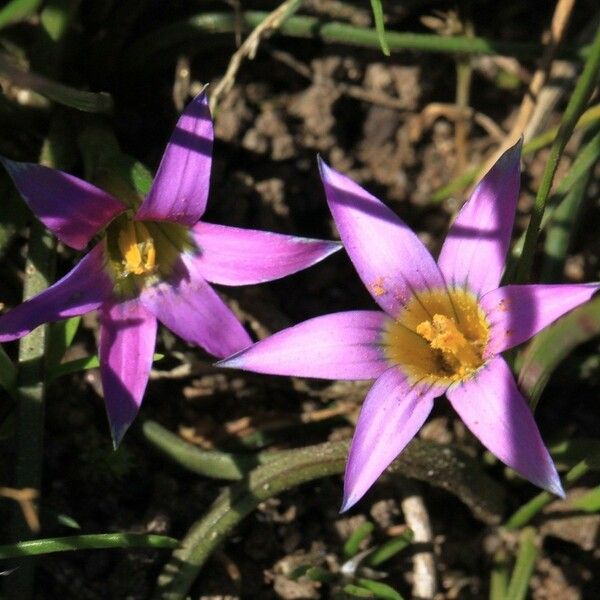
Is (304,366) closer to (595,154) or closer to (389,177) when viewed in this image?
(595,154)

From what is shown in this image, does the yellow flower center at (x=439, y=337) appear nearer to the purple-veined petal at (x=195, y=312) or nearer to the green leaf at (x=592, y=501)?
the purple-veined petal at (x=195, y=312)

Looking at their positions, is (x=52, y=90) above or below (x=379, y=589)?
above

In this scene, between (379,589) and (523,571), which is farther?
(523,571)

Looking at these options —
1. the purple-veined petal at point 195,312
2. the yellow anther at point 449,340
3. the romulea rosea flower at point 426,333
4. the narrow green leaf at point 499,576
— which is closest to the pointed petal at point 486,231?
the romulea rosea flower at point 426,333

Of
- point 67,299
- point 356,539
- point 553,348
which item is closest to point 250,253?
point 67,299

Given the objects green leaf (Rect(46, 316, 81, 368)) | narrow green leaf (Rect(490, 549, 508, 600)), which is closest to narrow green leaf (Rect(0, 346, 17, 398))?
green leaf (Rect(46, 316, 81, 368))

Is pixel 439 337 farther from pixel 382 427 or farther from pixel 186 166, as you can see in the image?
pixel 186 166
